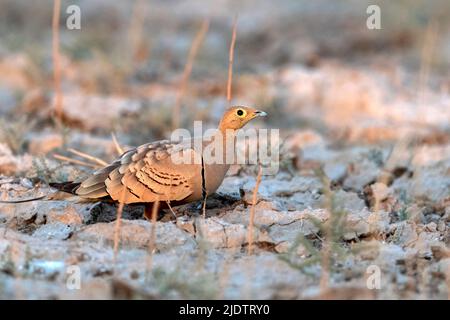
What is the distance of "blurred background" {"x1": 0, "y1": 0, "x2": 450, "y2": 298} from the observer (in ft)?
18.3

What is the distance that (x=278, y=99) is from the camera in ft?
32.9

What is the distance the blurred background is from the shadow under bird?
0.27 metres

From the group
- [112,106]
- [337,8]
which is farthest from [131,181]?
[337,8]

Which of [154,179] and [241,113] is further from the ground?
[241,113]

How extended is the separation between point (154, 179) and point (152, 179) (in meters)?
0.01

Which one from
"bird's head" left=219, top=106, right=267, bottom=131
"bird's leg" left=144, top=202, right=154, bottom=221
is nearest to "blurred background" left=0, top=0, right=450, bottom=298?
"bird's leg" left=144, top=202, right=154, bottom=221

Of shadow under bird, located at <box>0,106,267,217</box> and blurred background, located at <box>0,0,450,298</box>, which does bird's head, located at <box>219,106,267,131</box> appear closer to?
shadow under bird, located at <box>0,106,267,217</box>

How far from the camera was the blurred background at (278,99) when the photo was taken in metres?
5.59

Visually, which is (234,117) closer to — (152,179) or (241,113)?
(241,113)

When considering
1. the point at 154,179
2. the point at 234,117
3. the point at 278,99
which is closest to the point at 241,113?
the point at 234,117

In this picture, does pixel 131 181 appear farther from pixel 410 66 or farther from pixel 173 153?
pixel 410 66

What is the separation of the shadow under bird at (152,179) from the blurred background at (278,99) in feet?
0.88

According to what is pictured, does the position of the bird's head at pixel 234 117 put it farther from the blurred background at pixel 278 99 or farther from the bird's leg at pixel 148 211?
the bird's leg at pixel 148 211
